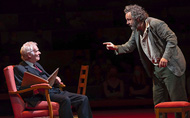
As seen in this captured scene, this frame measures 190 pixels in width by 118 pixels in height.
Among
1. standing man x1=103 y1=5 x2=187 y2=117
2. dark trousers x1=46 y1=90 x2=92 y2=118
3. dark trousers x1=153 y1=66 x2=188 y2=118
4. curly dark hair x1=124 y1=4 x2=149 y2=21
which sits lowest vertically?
dark trousers x1=46 y1=90 x2=92 y2=118

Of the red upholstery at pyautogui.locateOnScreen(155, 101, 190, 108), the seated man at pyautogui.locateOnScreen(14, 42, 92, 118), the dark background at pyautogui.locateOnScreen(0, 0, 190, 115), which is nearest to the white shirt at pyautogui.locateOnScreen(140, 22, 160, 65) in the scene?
the red upholstery at pyautogui.locateOnScreen(155, 101, 190, 108)

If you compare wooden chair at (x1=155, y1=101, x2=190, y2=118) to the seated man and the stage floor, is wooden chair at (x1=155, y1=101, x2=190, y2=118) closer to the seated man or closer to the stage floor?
the seated man

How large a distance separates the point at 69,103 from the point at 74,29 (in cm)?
458

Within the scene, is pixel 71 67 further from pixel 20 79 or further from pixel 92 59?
pixel 20 79

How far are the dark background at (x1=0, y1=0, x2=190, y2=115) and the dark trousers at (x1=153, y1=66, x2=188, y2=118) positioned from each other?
3.42m

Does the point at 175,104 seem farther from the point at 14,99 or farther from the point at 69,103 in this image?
the point at 14,99

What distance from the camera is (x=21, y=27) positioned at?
8.61 meters

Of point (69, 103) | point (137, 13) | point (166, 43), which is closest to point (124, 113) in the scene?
point (69, 103)

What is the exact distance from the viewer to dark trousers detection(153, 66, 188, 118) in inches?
143

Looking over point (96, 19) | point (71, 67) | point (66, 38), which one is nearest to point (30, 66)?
point (71, 67)

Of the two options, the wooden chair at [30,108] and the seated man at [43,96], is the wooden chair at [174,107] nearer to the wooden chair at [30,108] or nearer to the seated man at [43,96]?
the seated man at [43,96]

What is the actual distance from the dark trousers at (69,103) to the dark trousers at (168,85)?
2.53 feet

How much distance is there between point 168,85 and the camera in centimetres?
367

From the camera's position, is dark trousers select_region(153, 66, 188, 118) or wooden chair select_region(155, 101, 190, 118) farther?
dark trousers select_region(153, 66, 188, 118)
